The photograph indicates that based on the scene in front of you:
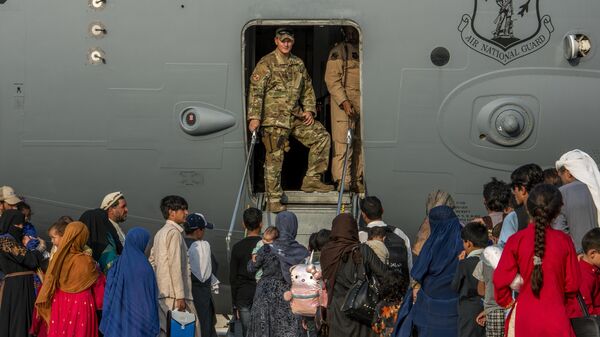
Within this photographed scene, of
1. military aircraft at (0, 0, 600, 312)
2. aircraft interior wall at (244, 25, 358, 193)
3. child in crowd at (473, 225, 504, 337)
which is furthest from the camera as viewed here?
aircraft interior wall at (244, 25, 358, 193)

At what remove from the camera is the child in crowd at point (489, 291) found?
350 inches

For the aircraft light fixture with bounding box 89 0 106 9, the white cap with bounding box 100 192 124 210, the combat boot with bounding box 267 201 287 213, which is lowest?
the combat boot with bounding box 267 201 287 213

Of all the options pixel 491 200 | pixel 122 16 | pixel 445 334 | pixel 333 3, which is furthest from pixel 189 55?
pixel 445 334

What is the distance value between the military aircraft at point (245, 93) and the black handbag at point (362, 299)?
11.2 feet

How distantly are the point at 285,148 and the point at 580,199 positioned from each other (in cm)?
431

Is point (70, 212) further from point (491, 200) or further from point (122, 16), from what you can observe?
point (491, 200)

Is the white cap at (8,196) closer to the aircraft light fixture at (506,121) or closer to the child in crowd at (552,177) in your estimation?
the aircraft light fixture at (506,121)

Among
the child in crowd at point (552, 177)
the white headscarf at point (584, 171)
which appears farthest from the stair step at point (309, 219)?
the white headscarf at point (584, 171)

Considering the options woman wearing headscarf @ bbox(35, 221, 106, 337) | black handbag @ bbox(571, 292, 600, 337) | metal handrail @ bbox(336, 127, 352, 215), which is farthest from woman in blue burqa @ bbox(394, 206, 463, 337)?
metal handrail @ bbox(336, 127, 352, 215)

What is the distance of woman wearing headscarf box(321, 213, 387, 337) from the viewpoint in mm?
9781

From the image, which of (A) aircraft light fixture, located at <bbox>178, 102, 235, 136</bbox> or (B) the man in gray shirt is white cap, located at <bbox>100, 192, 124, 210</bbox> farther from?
(B) the man in gray shirt

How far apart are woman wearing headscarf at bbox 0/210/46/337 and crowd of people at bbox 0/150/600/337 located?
0.01 m

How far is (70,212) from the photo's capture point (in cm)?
1347

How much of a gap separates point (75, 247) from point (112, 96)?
2.83m
